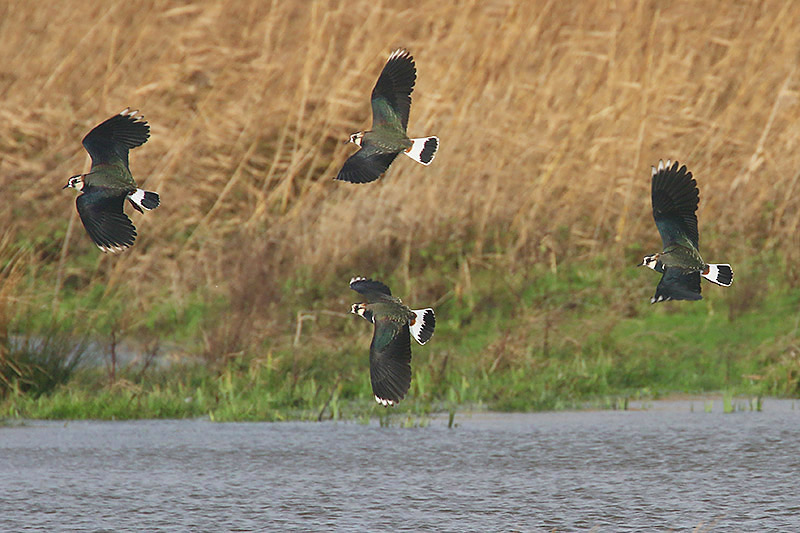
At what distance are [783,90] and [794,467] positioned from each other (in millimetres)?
4618

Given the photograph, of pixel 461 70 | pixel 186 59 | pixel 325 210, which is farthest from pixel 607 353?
pixel 186 59

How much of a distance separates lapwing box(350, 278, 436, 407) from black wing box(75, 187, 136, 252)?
940mm

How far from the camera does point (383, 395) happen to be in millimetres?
4715

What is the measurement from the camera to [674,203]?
4.93 metres

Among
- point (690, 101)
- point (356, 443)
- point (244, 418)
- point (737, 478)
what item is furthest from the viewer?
point (690, 101)

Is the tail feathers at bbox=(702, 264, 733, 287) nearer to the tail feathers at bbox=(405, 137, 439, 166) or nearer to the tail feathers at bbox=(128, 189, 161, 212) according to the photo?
the tail feathers at bbox=(405, 137, 439, 166)

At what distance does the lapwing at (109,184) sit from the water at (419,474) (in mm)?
991

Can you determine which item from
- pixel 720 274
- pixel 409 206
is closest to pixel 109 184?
pixel 720 274

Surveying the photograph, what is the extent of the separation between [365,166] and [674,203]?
3.70 ft

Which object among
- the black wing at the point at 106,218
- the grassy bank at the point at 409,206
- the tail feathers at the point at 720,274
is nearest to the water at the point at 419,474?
the grassy bank at the point at 409,206

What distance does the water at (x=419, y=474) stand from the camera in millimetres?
4727

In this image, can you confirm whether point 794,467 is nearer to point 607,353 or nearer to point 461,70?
point 607,353

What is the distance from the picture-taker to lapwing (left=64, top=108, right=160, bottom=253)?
16.5 ft

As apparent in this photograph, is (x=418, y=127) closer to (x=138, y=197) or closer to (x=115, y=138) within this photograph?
(x=115, y=138)
